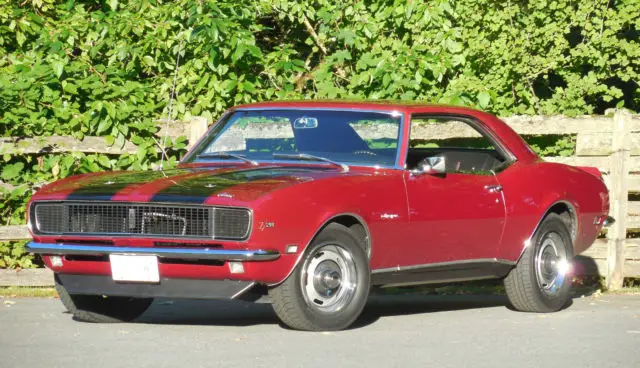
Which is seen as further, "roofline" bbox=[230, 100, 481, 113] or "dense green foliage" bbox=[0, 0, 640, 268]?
"dense green foliage" bbox=[0, 0, 640, 268]

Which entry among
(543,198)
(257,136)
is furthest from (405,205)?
(543,198)

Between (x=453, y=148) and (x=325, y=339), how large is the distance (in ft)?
11.2

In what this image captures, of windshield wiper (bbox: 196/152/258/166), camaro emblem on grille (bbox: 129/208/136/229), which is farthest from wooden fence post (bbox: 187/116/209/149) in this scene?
camaro emblem on grille (bbox: 129/208/136/229)

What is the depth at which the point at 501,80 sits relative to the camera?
15.9 metres

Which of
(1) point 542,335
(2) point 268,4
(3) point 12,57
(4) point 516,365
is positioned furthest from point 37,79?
(4) point 516,365

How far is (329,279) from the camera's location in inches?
348

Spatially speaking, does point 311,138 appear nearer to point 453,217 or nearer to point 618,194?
point 453,217

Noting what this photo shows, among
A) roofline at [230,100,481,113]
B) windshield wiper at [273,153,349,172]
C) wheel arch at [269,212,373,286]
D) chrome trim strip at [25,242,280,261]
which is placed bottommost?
chrome trim strip at [25,242,280,261]

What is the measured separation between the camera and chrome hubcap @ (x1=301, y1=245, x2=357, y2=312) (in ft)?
28.7

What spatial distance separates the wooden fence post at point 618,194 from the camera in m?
12.9

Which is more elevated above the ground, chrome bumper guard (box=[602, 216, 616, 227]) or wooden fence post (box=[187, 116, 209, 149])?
wooden fence post (box=[187, 116, 209, 149])

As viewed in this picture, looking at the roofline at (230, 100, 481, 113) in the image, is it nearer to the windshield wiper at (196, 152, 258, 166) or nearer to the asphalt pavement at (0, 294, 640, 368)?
the windshield wiper at (196, 152, 258, 166)

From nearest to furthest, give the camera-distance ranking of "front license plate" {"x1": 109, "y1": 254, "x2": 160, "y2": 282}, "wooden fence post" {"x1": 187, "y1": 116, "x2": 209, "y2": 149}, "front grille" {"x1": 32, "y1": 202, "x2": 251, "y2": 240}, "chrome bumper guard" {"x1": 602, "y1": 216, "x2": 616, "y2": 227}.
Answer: "front grille" {"x1": 32, "y1": 202, "x2": 251, "y2": 240} → "front license plate" {"x1": 109, "y1": 254, "x2": 160, "y2": 282} → "chrome bumper guard" {"x1": 602, "y1": 216, "x2": 616, "y2": 227} → "wooden fence post" {"x1": 187, "y1": 116, "x2": 209, "y2": 149}

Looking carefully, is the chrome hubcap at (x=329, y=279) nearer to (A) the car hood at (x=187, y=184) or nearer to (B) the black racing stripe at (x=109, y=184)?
(A) the car hood at (x=187, y=184)
